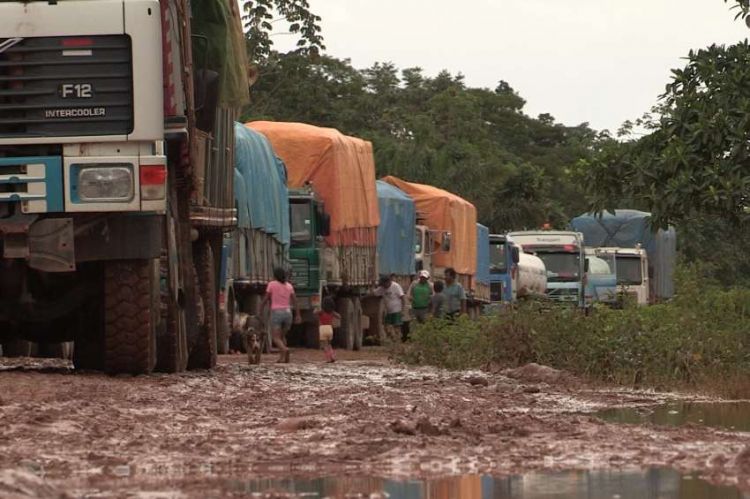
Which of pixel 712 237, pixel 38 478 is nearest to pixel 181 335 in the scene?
pixel 38 478

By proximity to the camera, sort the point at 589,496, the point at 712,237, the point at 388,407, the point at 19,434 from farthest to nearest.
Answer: the point at 712,237 < the point at 388,407 < the point at 19,434 < the point at 589,496

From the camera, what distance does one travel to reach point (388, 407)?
40.2ft

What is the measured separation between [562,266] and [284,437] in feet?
128

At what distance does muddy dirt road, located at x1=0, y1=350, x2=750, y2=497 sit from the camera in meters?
7.90

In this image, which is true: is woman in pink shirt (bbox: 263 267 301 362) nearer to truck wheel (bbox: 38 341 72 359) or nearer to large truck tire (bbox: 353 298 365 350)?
truck wheel (bbox: 38 341 72 359)

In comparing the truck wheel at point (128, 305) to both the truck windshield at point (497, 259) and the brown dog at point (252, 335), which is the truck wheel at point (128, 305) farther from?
the truck windshield at point (497, 259)

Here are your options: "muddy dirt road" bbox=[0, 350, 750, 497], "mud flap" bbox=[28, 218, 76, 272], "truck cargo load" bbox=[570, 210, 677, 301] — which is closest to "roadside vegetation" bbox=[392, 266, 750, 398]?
"muddy dirt road" bbox=[0, 350, 750, 497]

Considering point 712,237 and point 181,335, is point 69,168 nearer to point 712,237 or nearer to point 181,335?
point 181,335

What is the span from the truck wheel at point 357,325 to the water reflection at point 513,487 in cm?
2526

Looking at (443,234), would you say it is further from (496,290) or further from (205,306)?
(205,306)

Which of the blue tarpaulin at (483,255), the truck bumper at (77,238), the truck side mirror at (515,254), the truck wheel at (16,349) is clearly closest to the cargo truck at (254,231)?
the truck wheel at (16,349)

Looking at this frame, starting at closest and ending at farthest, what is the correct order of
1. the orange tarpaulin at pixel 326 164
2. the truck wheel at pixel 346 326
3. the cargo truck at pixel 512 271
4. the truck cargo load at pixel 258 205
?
the truck cargo load at pixel 258 205, the orange tarpaulin at pixel 326 164, the truck wheel at pixel 346 326, the cargo truck at pixel 512 271

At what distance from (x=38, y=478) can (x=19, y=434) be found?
7.23ft

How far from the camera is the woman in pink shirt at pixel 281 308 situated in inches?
909
